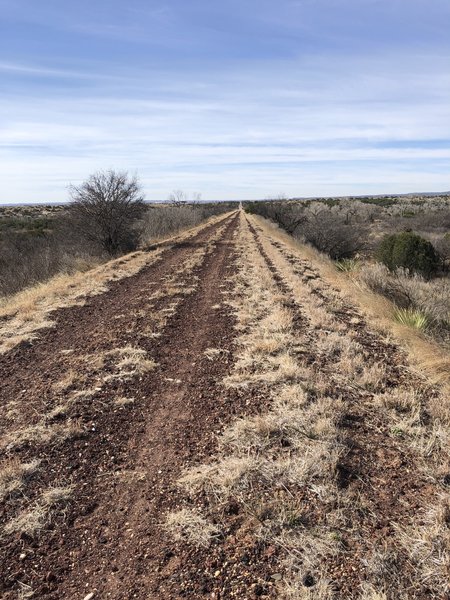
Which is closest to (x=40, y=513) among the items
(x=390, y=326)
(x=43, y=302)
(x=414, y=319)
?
(x=390, y=326)

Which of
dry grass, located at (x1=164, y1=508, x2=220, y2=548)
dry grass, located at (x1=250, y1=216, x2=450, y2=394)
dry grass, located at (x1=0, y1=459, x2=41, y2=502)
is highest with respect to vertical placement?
dry grass, located at (x1=250, y1=216, x2=450, y2=394)

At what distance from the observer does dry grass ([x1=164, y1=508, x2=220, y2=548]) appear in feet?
10.5

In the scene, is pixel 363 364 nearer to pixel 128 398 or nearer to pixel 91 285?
pixel 128 398

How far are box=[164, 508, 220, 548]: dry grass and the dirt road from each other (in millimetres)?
15

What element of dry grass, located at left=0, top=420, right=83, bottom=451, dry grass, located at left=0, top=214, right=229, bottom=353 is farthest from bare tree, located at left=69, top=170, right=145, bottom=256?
dry grass, located at left=0, top=420, right=83, bottom=451

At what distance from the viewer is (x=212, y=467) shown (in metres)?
4.02

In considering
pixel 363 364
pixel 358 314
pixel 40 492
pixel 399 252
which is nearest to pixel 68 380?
pixel 40 492

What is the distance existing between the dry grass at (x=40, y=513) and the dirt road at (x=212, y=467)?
1 cm

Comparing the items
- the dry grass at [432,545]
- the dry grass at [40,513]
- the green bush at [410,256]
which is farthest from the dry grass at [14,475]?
the green bush at [410,256]

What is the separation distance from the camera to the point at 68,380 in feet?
19.3

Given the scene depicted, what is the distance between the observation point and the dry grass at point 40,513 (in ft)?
10.8

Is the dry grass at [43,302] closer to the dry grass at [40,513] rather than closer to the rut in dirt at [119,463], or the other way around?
the rut in dirt at [119,463]

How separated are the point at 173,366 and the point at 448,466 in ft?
12.7

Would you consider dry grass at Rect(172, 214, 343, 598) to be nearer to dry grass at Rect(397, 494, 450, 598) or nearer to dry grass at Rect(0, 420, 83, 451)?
dry grass at Rect(397, 494, 450, 598)
